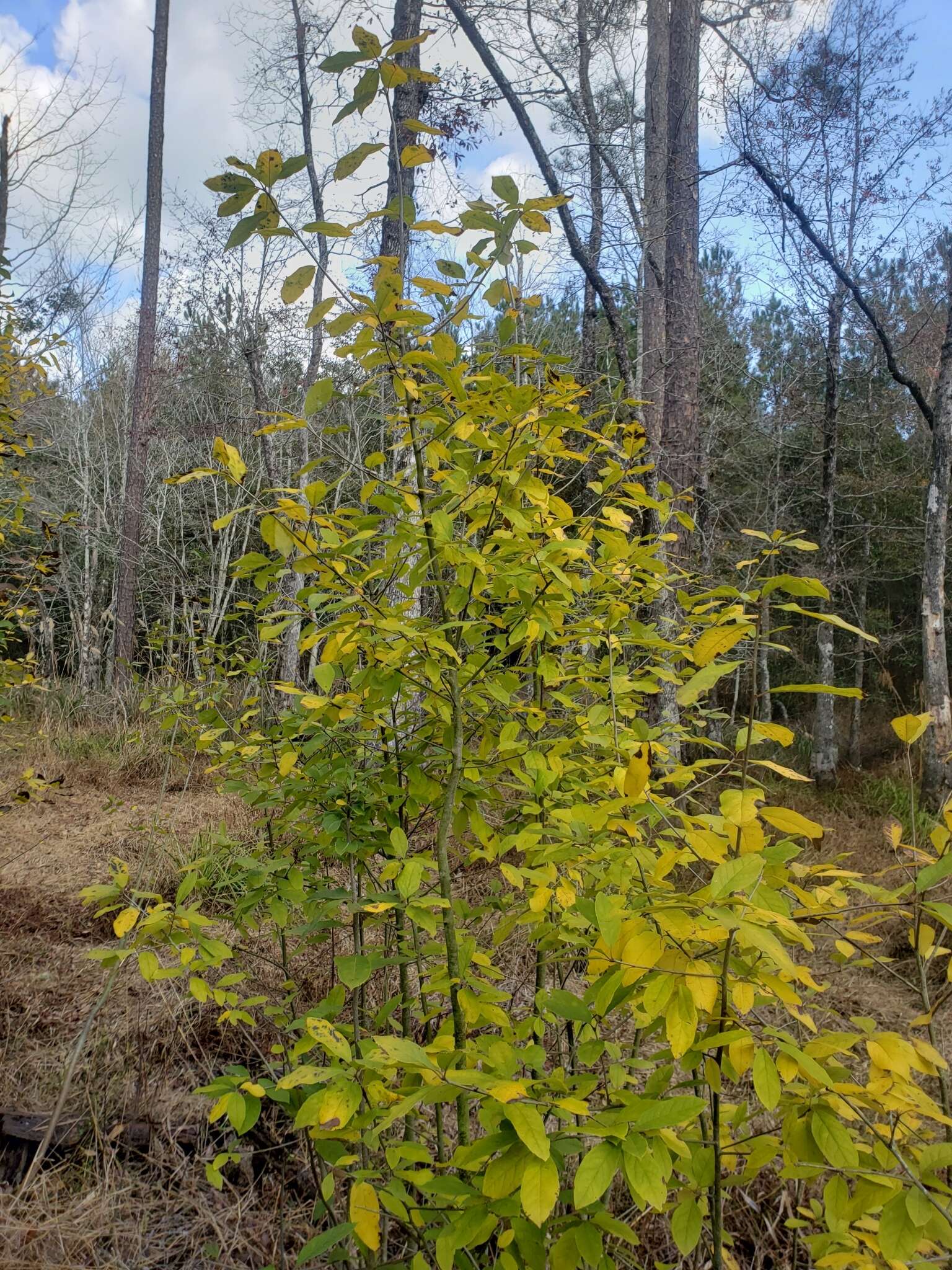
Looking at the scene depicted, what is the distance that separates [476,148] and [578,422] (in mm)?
5781

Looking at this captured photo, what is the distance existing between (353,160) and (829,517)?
8326 millimetres

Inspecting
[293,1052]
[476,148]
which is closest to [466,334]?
[293,1052]

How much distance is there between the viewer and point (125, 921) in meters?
1.07

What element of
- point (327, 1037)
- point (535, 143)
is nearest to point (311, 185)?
point (535, 143)

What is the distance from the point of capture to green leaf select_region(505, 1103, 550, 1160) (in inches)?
27.4

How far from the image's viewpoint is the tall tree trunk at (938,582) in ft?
20.0

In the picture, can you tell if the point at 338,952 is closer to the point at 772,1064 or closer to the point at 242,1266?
the point at 242,1266

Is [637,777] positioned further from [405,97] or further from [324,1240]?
[405,97]

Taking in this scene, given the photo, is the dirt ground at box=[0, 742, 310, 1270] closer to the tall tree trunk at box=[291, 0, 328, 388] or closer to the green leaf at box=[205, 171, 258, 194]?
the green leaf at box=[205, 171, 258, 194]

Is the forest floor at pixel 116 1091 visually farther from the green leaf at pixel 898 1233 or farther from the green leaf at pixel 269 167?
the green leaf at pixel 269 167

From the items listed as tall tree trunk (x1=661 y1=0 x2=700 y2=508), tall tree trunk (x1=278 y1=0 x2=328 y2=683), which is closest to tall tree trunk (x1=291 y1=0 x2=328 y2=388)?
tall tree trunk (x1=278 y1=0 x2=328 y2=683)

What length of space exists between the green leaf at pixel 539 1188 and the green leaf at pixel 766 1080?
225 mm

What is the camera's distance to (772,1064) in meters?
0.80

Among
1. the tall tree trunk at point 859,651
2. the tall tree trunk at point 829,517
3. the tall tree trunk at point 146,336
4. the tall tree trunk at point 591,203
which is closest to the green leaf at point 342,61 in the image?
the tall tree trunk at point 591,203
